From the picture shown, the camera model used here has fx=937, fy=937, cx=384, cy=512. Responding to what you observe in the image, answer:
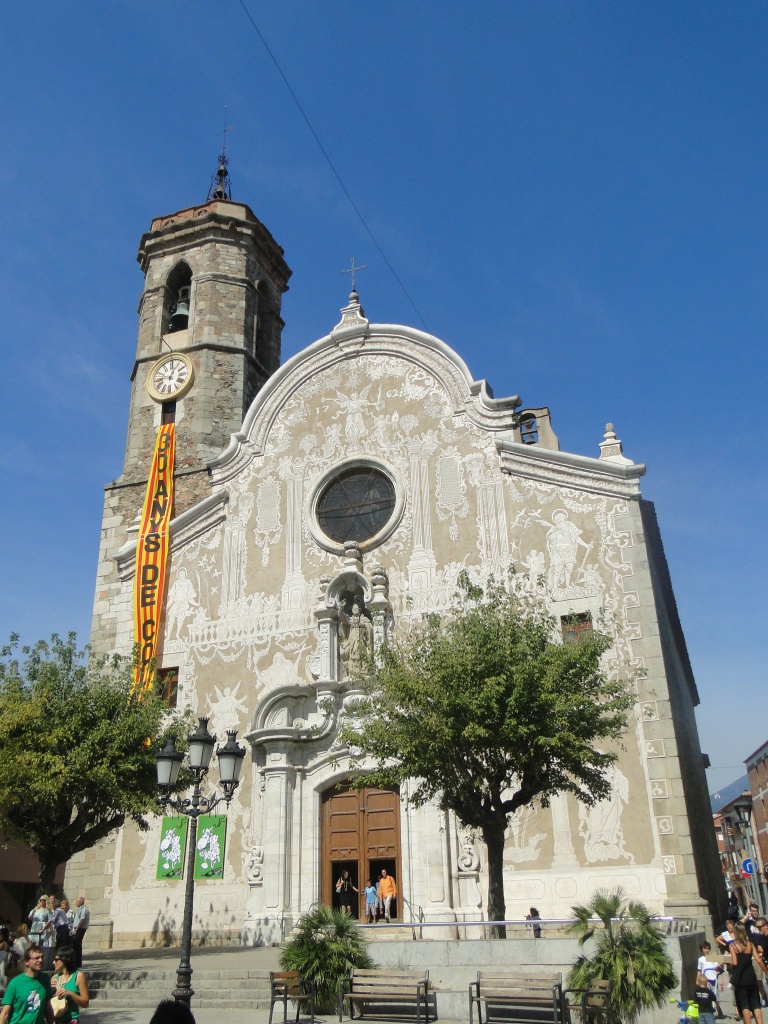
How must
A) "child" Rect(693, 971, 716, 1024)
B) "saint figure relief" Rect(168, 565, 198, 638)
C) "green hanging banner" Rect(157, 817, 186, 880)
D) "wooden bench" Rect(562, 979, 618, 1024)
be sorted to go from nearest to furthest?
"child" Rect(693, 971, 716, 1024) → "wooden bench" Rect(562, 979, 618, 1024) → "green hanging banner" Rect(157, 817, 186, 880) → "saint figure relief" Rect(168, 565, 198, 638)

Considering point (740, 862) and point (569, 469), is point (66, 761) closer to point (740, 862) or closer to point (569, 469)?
point (569, 469)

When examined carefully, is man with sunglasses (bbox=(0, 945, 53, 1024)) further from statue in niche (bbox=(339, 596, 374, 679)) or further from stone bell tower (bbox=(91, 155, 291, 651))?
stone bell tower (bbox=(91, 155, 291, 651))

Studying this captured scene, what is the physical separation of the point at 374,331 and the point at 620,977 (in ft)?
54.8

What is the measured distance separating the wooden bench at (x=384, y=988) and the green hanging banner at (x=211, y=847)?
793 cm

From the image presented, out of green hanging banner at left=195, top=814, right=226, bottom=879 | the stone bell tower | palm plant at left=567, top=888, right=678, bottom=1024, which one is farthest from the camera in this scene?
the stone bell tower

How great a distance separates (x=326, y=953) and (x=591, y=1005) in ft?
12.2

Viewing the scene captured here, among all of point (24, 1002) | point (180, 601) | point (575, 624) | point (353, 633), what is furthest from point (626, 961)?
point (180, 601)

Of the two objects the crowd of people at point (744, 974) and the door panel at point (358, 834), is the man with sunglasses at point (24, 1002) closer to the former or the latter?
the crowd of people at point (744, 974)

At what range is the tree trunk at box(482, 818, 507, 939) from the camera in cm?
1434

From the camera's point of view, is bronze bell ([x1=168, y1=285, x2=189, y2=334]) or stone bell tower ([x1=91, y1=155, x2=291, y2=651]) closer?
stone bell tower ([x1=91, y1=155, x2=291, y2=651])

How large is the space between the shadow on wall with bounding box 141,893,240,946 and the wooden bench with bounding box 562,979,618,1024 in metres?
9.68

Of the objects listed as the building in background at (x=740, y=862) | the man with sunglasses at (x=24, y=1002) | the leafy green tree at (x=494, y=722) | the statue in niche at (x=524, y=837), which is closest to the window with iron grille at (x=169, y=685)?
the leafy green tree at (x=494, y=722)

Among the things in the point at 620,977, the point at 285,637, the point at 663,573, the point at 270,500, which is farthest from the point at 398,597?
the point at 620,977

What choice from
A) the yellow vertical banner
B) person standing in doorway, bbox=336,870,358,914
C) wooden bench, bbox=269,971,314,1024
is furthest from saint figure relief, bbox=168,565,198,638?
wooden bench, bbox=269,971,314,1024
